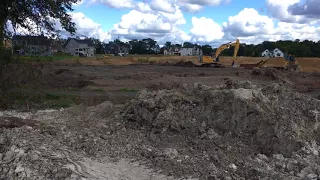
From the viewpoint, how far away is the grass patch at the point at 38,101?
14.9m

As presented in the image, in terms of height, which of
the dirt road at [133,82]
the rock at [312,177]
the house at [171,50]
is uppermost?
the rock at [312,177]

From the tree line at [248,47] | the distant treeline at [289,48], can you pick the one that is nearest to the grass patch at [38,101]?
the tree line at [248,47]

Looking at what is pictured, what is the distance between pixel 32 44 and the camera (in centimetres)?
1591

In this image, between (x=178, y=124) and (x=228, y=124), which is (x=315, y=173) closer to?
(x=228, y=124)

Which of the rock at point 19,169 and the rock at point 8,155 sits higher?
the rock at point 8,155

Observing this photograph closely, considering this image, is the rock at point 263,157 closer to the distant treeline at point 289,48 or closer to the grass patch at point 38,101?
the grass patch at point 38,101

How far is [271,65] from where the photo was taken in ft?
125

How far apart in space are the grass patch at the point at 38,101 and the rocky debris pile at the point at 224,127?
5.44m

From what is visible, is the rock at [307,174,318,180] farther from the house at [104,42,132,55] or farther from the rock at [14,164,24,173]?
the house at [104,42,132,55]

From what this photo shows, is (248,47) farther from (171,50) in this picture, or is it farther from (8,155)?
(8,155)

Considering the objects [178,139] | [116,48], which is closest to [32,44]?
[178,139]

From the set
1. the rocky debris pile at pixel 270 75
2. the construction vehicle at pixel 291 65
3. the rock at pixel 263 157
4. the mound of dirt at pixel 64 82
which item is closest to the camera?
the rock at pixel 263 157

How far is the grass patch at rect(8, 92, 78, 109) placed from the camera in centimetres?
1490

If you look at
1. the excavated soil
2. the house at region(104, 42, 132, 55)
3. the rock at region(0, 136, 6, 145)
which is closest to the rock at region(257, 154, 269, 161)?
the excavated soil
